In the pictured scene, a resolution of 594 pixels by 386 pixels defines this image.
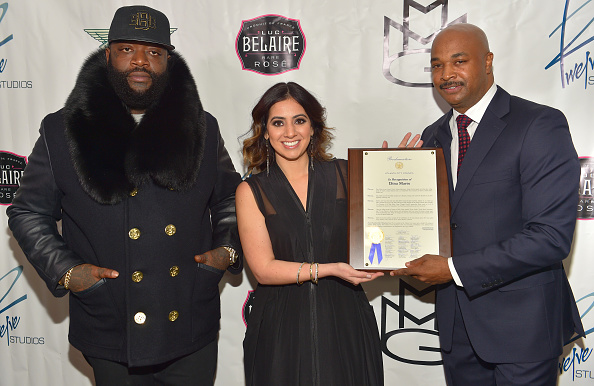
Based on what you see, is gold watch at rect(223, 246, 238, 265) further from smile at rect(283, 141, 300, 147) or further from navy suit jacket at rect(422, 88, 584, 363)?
navy suit jacket at rect(422, 88, 584, 363)

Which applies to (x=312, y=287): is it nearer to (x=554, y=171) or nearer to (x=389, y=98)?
(x=554, y=171)

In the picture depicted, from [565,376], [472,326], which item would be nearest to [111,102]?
[472,326]

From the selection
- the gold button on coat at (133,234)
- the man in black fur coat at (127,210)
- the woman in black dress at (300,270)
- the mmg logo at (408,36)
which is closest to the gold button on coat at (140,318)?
the man in black fur coat at (127,210)

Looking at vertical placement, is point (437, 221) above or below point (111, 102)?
below

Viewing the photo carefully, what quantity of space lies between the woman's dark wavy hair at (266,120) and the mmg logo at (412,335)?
3.81ft

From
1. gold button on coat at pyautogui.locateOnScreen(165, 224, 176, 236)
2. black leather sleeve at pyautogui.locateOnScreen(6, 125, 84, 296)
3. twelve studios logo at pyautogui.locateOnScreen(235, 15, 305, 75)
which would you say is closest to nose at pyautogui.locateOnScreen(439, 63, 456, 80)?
twelve studios logo at pyautogui.locateOnScreen(235, 15, 305, 75)

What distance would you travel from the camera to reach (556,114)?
197cm

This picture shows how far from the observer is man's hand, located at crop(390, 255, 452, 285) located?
6.53 feet

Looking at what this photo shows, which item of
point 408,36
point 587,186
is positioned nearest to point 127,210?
point 408,36

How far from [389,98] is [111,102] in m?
1.63

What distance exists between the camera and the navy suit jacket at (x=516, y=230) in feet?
6.21

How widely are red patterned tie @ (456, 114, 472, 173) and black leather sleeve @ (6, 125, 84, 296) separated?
1.70 meters

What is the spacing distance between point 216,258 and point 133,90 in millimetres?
831

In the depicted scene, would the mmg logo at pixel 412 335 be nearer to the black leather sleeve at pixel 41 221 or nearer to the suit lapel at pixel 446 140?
the suit lapel at pixel 446 140
